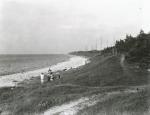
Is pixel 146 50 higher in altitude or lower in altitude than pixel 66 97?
higher

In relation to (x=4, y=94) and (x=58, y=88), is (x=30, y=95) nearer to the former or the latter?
(x=58, y=88)

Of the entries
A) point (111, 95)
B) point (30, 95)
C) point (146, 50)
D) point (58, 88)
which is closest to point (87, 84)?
point (58, 88)

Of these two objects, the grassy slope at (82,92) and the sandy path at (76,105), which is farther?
the grassy slope at (82,92)

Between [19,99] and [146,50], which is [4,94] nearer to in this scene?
[19,99]

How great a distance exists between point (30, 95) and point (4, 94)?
5.21 m

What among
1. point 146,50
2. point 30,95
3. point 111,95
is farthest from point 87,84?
point 146,50

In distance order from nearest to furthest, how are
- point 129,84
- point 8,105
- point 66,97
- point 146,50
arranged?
point 66,97 < point 8,105 < point 129,84 < point 146,50

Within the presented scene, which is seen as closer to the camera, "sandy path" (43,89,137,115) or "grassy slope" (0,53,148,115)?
"sandy path" (43,89,137,115)

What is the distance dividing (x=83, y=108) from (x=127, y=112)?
3.87 m

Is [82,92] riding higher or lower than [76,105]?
higher

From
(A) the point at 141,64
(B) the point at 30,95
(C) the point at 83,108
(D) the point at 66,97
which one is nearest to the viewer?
(C) the point at 83,108

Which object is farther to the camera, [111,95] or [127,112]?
[111,95]

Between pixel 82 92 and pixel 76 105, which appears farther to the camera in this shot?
pixel 82 92

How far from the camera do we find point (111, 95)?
21219 millimetres
